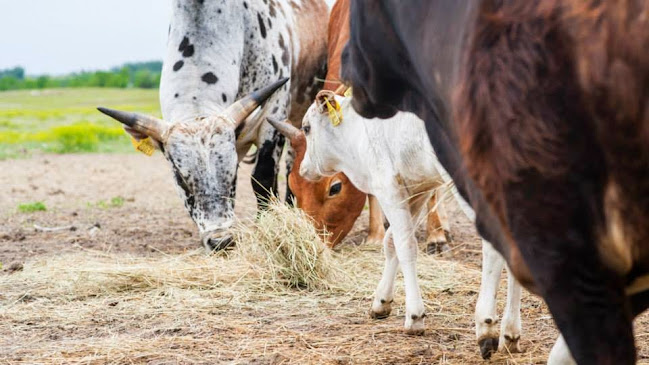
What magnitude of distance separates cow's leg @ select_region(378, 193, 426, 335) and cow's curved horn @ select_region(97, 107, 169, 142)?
274 centimetres

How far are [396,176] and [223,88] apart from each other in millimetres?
3144

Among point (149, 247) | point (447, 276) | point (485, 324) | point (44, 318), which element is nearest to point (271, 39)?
point (149, 247)

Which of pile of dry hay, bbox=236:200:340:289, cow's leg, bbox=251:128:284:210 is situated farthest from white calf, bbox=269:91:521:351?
cow's leg, bbox=251:128:284:210

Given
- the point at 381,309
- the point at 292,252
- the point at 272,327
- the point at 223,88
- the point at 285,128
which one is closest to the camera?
the point at 272,327

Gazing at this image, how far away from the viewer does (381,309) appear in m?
4.96

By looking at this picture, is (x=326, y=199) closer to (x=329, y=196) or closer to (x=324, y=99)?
(x=329, y=196)

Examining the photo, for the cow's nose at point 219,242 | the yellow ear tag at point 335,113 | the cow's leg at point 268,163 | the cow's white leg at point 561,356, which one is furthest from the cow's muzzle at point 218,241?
the cow's white leg at point 561,356

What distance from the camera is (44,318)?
530cm

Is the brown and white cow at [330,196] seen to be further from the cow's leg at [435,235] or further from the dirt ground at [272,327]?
the cow's leg at [435,235]

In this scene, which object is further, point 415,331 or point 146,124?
point 146,124

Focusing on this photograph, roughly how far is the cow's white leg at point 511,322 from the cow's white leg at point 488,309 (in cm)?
5

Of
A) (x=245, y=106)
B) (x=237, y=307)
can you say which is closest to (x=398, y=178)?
(x=237, y=307)

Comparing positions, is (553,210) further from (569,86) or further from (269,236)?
(269,236)

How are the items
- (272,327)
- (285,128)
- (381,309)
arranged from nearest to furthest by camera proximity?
(272,327)
(381,309)
(285,128)
